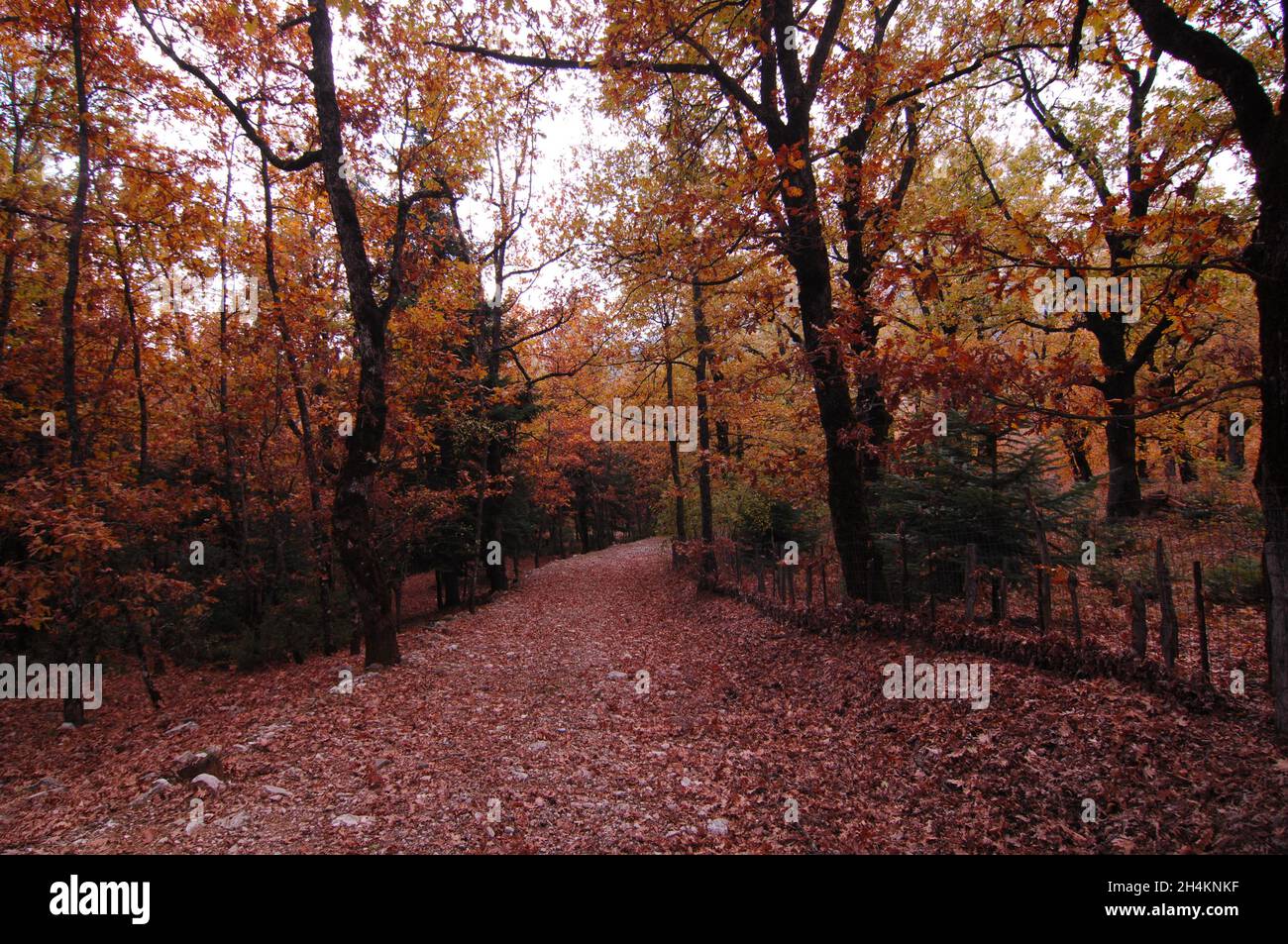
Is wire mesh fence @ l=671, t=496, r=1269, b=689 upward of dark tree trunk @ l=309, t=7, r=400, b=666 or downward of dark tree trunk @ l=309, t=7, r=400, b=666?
downward

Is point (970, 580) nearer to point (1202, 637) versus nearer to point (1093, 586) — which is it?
point (1202, 637)

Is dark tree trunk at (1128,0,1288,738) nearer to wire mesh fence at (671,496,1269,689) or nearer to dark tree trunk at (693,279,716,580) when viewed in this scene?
wire mesh fence at (671,496,1269,689)

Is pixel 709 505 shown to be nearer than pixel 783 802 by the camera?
No

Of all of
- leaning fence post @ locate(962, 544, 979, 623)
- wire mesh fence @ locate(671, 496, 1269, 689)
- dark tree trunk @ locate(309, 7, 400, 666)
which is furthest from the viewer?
dark tree trunk @ locate(309, 7, 400, 666)

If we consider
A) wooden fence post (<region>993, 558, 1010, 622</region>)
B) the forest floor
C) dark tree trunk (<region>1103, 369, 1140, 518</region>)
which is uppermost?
dark tree trunk (<region>1103, 369, 1140, 518</region>)

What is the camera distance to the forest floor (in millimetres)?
3994

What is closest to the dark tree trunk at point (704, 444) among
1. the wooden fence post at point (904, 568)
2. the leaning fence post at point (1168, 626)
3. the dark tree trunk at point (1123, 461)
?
the wooden fence post at point (904, 568)

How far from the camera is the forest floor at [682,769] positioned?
157 inches

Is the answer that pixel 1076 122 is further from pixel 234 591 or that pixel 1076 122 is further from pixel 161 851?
pixel 234 591

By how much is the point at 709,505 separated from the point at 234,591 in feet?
45.6

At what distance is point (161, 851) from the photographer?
172 inches

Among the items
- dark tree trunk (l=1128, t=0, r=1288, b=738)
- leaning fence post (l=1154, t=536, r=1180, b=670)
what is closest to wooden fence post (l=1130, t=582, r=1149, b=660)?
leaning fence post (l=1154, t=536, r=1180, b=670)

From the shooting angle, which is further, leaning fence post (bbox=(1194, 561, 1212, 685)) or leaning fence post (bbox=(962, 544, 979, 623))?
leaning fence post (bbox=(962, 544, 979, 623))

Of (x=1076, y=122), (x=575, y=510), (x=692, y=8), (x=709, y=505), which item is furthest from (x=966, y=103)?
(x=575, y=510)
